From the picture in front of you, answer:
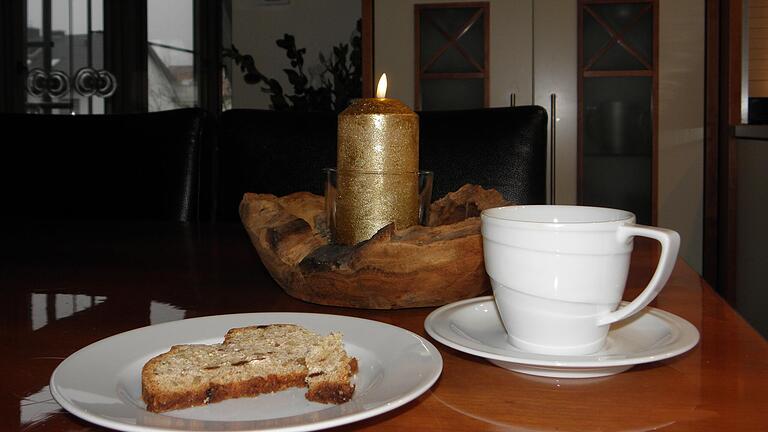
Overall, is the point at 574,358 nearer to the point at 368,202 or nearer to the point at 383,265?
the point at 383,265

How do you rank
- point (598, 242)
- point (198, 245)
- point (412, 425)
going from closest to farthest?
point (412, 425), point (598, 242), point (198, 245)

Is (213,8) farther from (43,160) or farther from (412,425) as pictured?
(412,425)

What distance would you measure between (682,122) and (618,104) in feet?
0.85

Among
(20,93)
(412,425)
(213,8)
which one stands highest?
(213,8)

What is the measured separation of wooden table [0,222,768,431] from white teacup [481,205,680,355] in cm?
4

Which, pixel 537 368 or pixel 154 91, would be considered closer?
pixel 537 368

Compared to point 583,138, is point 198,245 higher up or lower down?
lower down

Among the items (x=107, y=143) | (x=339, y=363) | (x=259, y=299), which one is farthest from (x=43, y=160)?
(x=339, y=363)

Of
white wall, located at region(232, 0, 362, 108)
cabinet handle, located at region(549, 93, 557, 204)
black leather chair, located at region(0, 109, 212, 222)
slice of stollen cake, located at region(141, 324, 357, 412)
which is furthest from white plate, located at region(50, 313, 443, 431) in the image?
white wall, located at region(232, 0, 362, 108)

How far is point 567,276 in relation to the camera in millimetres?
497

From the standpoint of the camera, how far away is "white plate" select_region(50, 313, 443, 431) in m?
0.37

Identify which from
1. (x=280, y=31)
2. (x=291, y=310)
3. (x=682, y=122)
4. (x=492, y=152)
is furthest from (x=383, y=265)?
(x=280, y=31)

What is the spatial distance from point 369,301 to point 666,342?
0.82 feet

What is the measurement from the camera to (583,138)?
312 cm
